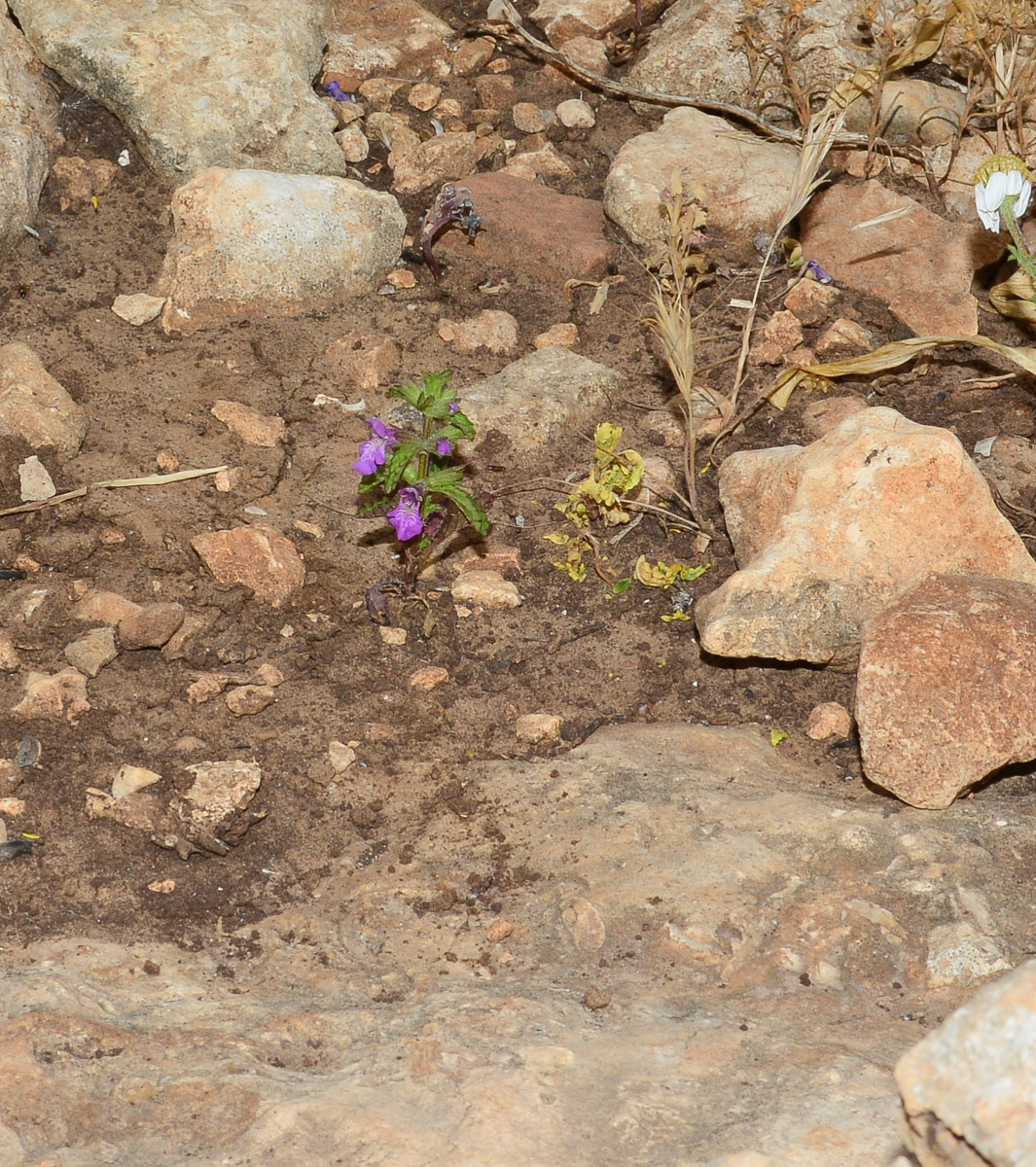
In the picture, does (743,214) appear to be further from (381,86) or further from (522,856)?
(522,856)

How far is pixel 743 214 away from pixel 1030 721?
240 centimetres

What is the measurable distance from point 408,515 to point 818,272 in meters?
1.96

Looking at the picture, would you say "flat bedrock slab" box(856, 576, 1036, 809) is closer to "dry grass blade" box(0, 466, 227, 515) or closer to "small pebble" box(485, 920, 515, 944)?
"small pebble" box(485, 920, 515, 944)

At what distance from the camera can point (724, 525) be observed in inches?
137

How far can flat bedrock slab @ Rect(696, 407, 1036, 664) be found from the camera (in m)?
3.02

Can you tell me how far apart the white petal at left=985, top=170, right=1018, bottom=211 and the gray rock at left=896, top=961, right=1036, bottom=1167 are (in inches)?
101

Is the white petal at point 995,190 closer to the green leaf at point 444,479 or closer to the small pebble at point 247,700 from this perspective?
the green leaf at point 444,479

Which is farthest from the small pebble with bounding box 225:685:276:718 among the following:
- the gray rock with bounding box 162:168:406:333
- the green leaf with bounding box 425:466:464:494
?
the gray rock with bounding box 162:168:406:333

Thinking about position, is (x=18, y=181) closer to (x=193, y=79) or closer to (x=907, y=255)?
(x=193, y=79)

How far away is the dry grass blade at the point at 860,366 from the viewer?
3.73 metres

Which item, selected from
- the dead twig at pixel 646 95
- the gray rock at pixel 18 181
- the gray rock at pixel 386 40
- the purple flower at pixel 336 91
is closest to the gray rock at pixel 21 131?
the gray rock at pixel 18 181

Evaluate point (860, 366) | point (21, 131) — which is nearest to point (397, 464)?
point (860, 366)

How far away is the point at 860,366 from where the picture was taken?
3.81 meters

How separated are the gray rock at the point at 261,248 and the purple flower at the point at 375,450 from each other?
1219 millimetres
